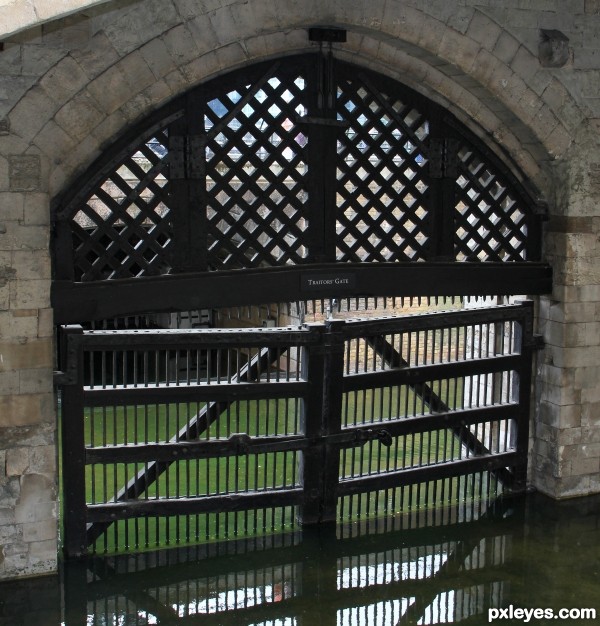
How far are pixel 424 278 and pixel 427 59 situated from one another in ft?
5.85

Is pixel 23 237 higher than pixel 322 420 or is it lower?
higher

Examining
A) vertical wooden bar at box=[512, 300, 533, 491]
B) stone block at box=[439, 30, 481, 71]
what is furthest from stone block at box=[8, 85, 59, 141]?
vertical wooden bar at box=[512, 300, 533, 491]

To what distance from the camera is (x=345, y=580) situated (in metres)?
7.48

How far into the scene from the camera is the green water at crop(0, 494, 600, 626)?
6.95m

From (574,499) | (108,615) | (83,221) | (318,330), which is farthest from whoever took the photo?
(83,221)

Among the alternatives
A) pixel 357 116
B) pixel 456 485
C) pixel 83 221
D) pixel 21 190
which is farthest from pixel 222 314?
A: pixel 21 190

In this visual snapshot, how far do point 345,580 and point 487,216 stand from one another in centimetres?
339

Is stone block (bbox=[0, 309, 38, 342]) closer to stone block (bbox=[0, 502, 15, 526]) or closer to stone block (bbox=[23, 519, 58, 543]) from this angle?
stone block (bbox=[0, 502, 15, 526])

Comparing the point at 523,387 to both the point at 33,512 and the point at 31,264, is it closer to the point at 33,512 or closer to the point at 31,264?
the point at 33,512

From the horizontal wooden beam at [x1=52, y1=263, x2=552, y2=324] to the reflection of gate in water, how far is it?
190 centimetres

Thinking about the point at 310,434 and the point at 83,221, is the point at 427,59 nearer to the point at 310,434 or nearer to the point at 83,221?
the point at 310,434

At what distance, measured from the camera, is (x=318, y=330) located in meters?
8.18

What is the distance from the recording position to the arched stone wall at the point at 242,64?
273 inches

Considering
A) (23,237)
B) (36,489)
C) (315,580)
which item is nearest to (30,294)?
(23,237)
